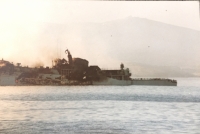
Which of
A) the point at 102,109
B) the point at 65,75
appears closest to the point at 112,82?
the point at 102,109

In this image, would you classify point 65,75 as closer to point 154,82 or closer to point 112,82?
point 112,82

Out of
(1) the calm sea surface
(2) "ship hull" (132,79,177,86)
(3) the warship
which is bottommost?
(1) the calm sea surface

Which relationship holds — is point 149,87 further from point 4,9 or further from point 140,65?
point 4,9

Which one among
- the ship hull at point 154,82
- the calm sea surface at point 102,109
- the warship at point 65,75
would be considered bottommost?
the calm sea surface at point 102,109

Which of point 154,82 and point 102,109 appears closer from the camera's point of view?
point 102,109

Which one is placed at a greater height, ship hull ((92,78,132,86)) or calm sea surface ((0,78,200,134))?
ship hull ((92,78,132,86))

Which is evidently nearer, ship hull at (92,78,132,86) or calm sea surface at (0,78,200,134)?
calm sea surface at (0,78,200,134)
